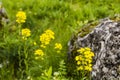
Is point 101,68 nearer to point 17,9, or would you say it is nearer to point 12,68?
point 12,68

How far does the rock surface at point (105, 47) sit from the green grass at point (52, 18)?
612 millimetres

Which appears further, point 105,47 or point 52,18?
point 52,18

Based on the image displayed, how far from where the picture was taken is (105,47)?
16.0 ft

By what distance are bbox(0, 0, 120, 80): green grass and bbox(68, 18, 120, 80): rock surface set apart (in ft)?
2.01

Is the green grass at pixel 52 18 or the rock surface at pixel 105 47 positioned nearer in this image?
the rock surface at pixel 105 47

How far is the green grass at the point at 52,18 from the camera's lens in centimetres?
564

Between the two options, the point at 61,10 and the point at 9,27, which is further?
the point at 61,10

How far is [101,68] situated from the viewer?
478 centimetres

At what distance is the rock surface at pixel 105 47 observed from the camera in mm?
4703

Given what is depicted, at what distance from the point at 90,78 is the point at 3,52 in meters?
1.52

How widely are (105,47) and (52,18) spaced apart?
9.46ft

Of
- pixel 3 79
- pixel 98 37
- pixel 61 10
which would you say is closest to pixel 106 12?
pixel 61 10

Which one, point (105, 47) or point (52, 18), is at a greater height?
point (52, 18)

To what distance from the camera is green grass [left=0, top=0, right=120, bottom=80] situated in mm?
5645
